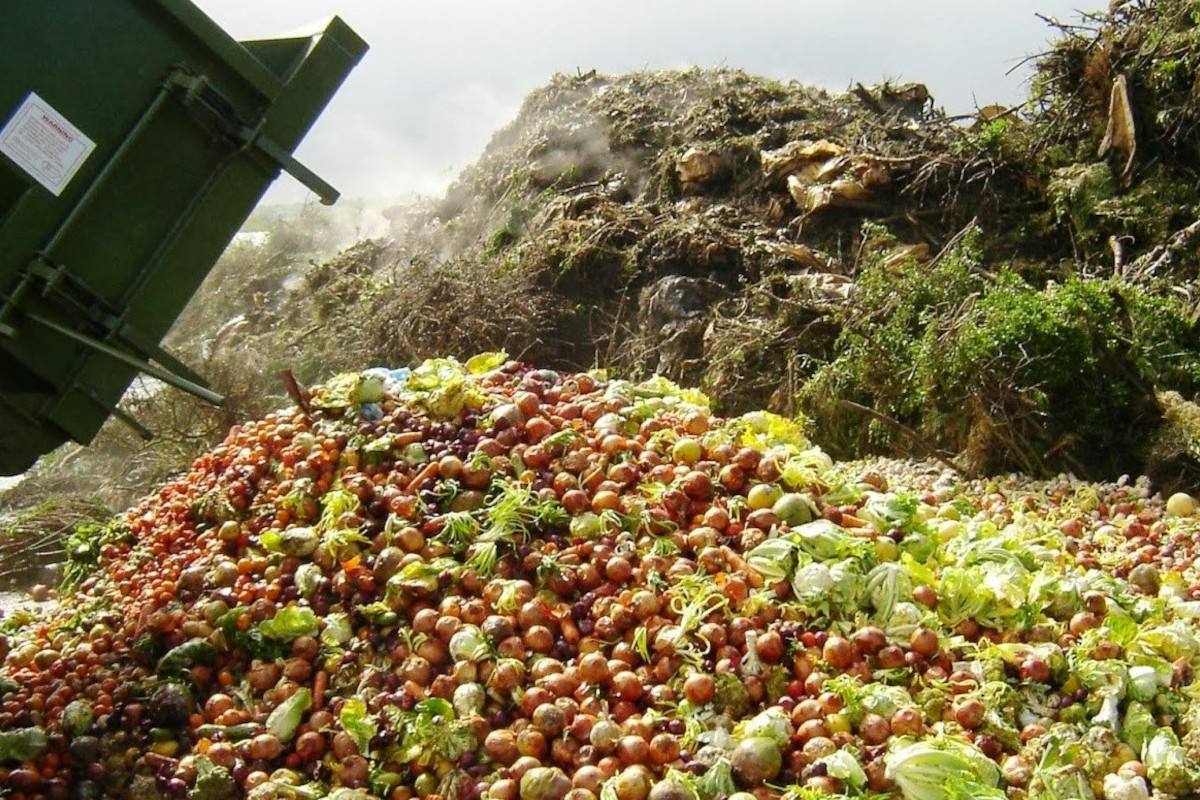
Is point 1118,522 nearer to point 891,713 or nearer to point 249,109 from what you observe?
point 891,713

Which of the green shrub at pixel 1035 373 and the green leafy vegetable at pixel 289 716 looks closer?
the green leafy vegetable at pixel 289 716

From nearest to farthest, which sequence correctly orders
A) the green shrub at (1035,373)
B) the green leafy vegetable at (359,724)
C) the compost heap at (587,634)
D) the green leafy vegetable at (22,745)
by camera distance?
the compost heap at (587,634)
the green leafy vegetable at (359,724)
the green leafy vegetable at (22,745)
the green shrub at (1035,373)

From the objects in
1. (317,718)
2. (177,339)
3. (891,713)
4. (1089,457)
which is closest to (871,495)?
(891,713)

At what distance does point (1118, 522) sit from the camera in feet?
15.3

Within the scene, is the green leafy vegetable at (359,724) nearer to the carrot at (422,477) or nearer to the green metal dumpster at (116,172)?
the carrot at (422,477)

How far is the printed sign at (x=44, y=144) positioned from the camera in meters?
3.37

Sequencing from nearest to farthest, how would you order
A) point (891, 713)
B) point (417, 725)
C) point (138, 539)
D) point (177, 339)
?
point (891, 713)
point (417, 725)
point (138, 539)
point (177, 339)

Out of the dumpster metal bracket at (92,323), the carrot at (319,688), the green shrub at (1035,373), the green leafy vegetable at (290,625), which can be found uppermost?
the green shrub at (1035,373)

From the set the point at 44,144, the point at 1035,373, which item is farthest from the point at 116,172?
the point at 1035,373

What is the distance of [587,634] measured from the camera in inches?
120

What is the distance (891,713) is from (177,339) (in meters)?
10.4

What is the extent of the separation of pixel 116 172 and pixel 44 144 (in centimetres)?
27

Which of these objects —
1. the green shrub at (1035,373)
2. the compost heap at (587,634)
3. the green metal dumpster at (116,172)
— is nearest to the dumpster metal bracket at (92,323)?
the green metal dumpster at (116,172)

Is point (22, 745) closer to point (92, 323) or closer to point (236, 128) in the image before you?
point (92, 323)
